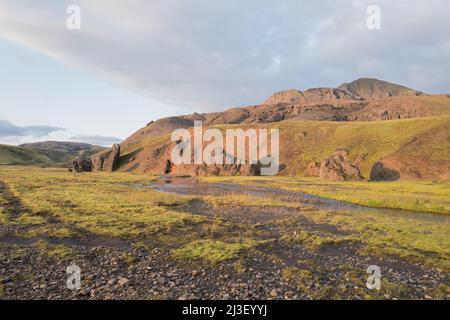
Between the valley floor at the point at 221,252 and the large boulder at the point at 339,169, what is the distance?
48.7m

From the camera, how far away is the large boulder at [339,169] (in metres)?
88.8

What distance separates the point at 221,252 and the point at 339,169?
7746cm

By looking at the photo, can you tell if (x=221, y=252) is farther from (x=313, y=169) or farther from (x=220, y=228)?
(x=313, y=169)

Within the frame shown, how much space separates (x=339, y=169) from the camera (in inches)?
3597

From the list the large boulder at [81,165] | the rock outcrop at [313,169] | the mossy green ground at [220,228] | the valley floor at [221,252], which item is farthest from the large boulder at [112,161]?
the valley floor at [221,252]

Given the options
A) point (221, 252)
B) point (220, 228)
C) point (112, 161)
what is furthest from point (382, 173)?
point (112, 161)

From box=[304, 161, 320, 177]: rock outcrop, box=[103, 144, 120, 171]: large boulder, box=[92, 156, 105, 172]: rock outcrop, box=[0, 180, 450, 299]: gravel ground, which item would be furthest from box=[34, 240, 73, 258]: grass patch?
box=[92, 156, 105, 172]: rock outcrop

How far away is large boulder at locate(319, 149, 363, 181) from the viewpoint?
8875cm

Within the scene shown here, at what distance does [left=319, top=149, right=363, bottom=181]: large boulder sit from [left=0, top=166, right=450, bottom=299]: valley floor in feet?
160

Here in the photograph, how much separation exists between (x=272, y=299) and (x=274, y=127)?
14448 cm

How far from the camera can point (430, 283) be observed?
17.0m

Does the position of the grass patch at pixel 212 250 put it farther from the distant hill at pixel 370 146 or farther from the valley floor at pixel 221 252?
the distant hill at pixel 370 146
